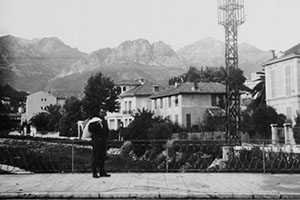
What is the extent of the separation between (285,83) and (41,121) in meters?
32.9

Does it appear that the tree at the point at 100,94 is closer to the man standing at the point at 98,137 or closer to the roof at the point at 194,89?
the roof at the point at 194,89

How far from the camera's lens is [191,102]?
151ft

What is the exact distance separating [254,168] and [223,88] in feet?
123

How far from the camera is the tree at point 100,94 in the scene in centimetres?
4865

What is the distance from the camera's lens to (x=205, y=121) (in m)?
42.1

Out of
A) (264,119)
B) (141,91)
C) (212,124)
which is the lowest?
(212,124)

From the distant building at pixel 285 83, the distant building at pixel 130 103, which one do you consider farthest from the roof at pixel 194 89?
the distant building at pixel 285 83

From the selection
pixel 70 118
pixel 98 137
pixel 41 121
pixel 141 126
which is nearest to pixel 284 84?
pixel 141 126

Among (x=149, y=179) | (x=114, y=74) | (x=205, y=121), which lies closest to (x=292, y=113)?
(x=205, y=121)

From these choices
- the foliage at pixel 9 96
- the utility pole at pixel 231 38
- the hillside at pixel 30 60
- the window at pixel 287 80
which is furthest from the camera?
the window at pixel 287 80

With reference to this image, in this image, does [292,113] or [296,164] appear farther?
[292,113]

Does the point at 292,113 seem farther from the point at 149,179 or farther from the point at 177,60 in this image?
the point at 177,60

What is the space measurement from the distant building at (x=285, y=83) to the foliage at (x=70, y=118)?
22.4 metres

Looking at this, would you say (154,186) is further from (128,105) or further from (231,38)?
(128,105)
